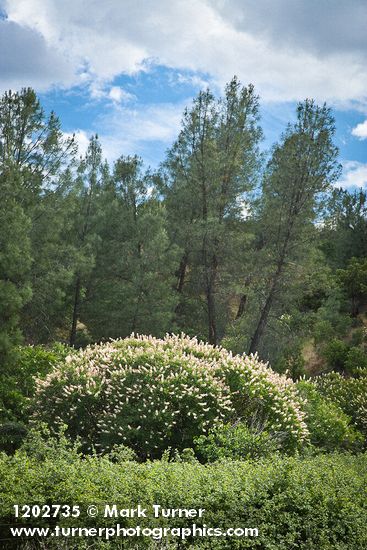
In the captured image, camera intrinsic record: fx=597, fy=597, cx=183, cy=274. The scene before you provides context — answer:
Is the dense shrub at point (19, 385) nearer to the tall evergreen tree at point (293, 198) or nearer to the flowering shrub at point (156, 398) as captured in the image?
the flowering shrub at point (156, 398)

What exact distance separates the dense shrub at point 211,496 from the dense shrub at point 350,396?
8.03 m

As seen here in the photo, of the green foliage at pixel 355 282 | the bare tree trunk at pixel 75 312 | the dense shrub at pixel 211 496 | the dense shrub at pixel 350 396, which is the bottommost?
the dense shrub at pixel 211 496

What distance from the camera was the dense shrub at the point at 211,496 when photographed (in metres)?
5.24

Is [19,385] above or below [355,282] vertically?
below

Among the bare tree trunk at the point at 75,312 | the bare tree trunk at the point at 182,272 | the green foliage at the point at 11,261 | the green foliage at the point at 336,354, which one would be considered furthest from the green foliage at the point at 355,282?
the green foliage at the point at 11,261

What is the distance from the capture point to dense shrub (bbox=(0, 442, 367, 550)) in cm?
524

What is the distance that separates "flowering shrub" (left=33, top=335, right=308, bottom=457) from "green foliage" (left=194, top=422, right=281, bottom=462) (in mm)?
335

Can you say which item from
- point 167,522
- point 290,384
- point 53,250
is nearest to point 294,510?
point 167,522

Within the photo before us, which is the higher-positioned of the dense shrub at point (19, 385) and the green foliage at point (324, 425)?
the dense shrub at point (19, 385)

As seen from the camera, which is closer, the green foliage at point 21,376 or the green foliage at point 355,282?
the green foliage at point 21,376

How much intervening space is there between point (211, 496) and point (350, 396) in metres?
10.8

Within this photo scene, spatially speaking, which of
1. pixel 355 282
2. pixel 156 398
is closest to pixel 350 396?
pixel 156 398

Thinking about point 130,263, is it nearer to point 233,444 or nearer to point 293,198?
point 293,198

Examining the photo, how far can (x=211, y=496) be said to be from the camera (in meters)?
5.60
